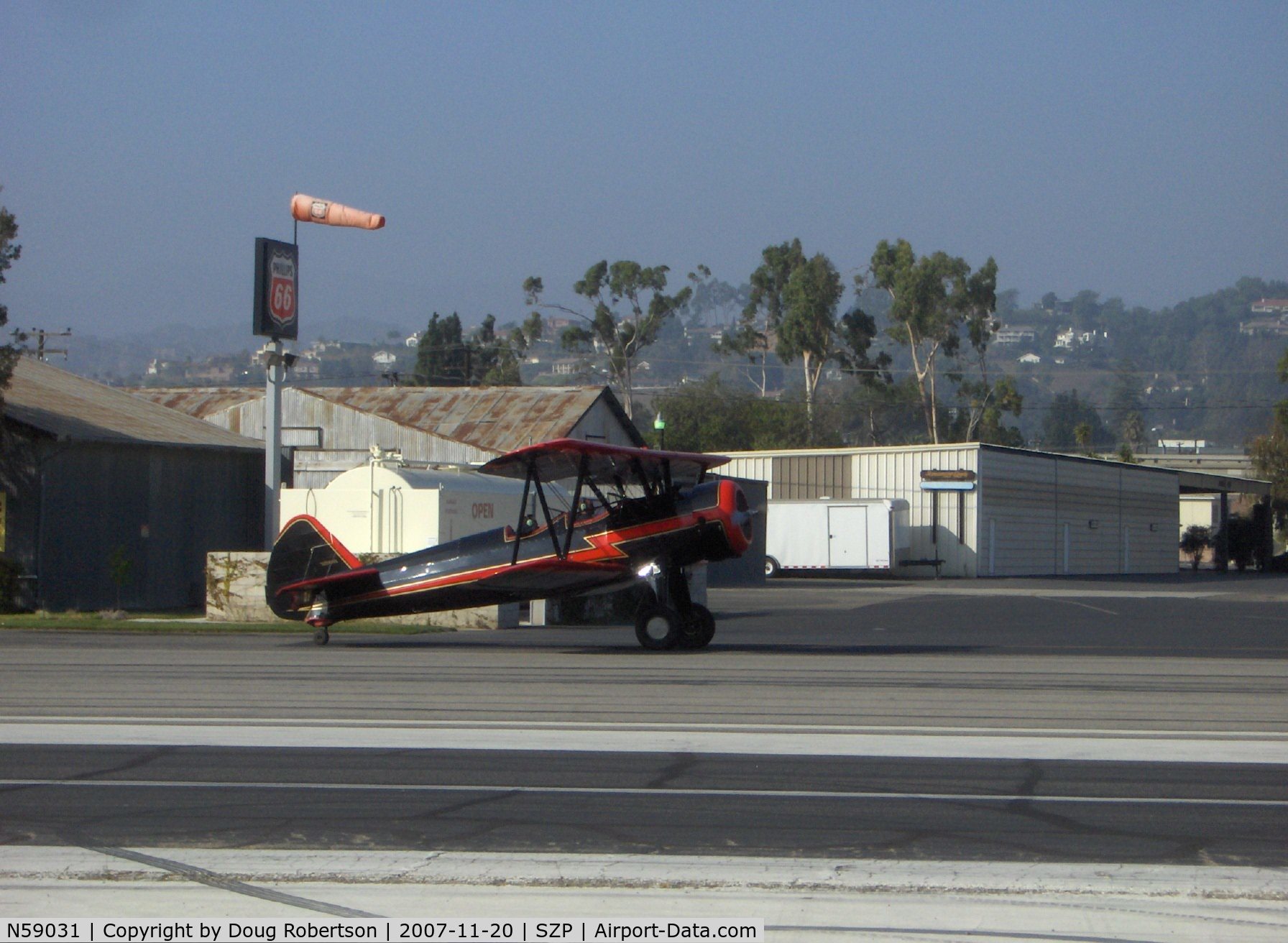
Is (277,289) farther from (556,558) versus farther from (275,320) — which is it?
(556,558)

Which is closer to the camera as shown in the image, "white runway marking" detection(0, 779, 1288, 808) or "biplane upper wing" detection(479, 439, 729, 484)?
"white runway marking" detection(0, 779, 1288, 808)

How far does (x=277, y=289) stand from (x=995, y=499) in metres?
33.3

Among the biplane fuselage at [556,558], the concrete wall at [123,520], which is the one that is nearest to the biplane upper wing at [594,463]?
the biplane fuselage at [556,558]

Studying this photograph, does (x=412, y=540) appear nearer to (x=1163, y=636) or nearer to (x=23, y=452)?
(x=23, y=452)

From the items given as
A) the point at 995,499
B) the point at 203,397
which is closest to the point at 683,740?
the point at 203,397

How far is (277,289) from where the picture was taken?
94.7ft

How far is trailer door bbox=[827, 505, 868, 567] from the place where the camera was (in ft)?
158

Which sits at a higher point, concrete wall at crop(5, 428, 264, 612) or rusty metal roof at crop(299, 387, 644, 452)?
rusty metal roof at crop(299, 387, 644, 452)

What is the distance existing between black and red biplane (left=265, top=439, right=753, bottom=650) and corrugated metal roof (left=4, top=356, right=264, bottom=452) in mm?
11220

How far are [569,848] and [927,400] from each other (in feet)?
273

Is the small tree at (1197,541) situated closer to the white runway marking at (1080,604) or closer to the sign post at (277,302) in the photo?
the white runway marking at (1080,604)

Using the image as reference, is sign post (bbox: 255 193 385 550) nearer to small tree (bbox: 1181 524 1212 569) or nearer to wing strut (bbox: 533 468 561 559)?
wing strut (bbox: 533 468 561 559)

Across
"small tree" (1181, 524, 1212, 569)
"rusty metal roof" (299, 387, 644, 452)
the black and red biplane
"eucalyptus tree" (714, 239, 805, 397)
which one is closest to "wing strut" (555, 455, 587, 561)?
the black and red biplane

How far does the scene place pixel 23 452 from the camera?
25766 millimetres
